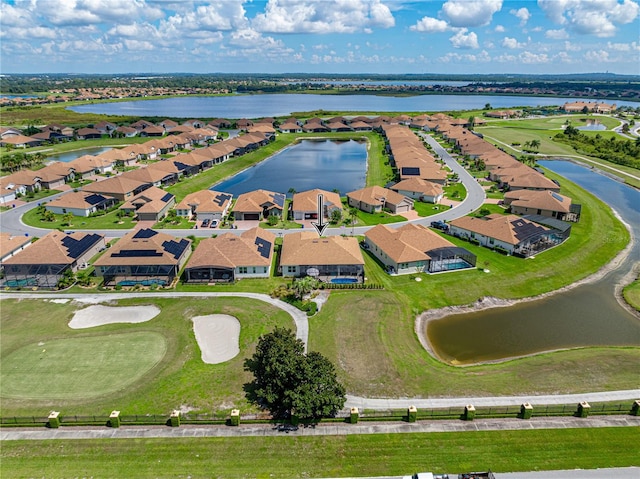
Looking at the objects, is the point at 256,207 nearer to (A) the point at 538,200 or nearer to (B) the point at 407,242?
(B) the point at 407,242

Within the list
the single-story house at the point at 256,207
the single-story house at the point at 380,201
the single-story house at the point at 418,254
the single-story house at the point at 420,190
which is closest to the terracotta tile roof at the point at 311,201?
the single-story house at the point at 256,207

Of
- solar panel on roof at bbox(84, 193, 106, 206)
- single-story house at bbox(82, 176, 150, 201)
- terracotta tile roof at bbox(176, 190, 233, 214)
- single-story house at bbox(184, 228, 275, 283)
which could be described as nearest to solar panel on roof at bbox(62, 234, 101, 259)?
single-story house at bbox(184, 228, 275, 283)

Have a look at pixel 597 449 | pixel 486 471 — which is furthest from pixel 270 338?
pixel 597 449

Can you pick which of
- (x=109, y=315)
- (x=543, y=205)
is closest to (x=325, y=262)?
(x=109, y=315)

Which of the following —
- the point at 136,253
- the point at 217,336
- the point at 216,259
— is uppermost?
the point at 136,253

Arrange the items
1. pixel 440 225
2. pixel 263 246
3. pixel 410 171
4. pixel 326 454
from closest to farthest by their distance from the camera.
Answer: pixel 326 454 → pixel 263 246 → pixel 440 225 → pixel 410 171

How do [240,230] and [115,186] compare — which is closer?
[240,230]

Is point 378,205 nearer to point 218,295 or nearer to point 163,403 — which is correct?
point 218,295
